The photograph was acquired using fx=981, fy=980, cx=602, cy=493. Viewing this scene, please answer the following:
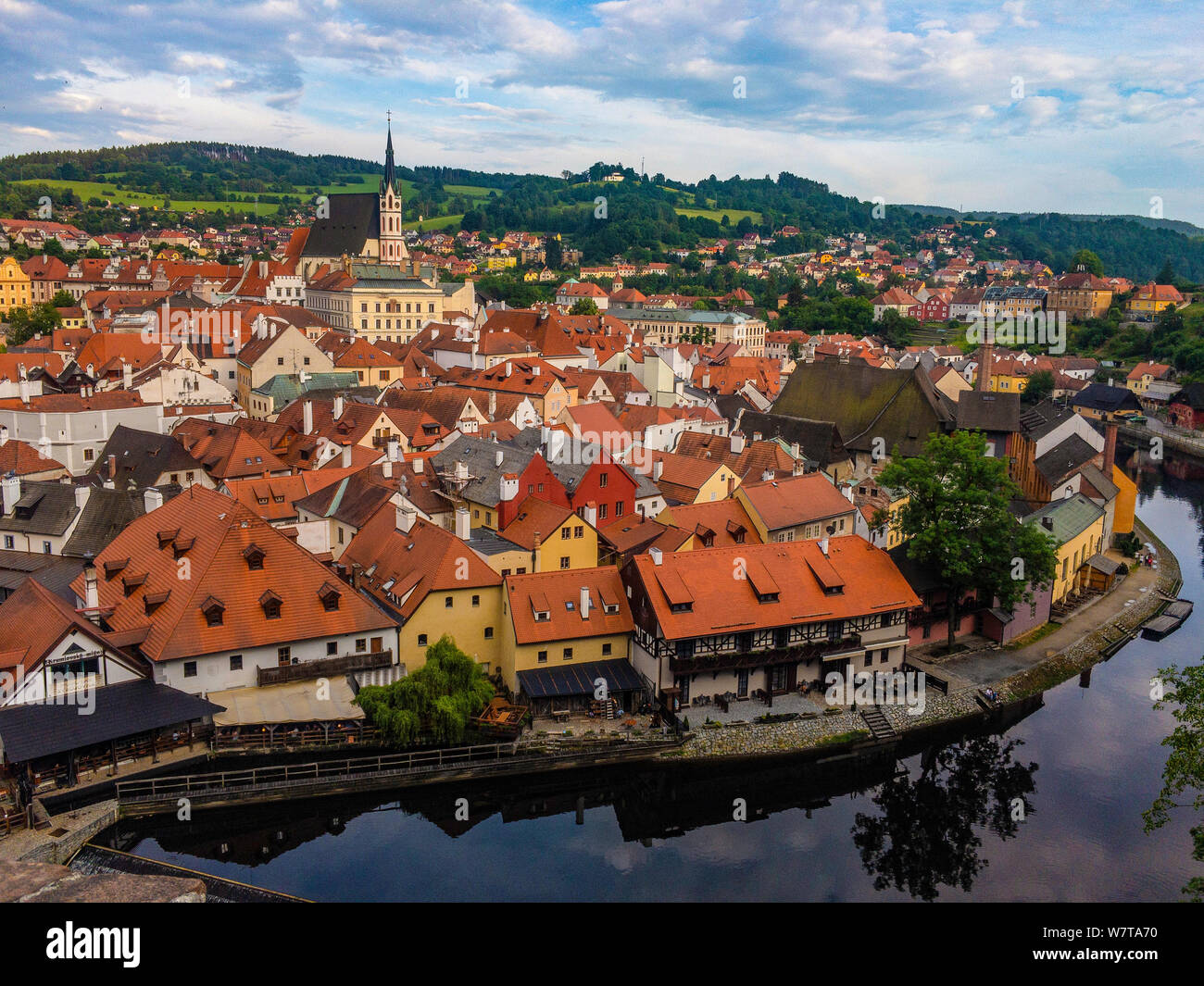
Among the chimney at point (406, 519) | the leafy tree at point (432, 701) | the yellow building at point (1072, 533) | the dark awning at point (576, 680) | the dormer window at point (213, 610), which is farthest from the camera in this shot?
the yellow building at point (1072, 533)

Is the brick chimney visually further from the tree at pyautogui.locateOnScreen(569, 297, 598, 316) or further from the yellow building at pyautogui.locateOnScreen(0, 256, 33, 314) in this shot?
the yellow building at pyautogui.locateOnScreen(0, 256, 33, 314)

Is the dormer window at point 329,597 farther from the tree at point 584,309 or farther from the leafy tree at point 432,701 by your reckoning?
the tree at point 584,309

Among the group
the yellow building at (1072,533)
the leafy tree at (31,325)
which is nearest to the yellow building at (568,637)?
the yellow building at (1072,533)

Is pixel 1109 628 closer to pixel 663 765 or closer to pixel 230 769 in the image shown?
pixel 663 765

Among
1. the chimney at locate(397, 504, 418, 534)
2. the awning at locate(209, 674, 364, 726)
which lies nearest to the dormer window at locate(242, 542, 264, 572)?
the awning at locate(209, 674, 364, 726)

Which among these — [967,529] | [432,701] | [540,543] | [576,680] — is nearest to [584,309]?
[967,529]

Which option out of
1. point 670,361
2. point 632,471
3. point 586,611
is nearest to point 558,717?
point 586,611
